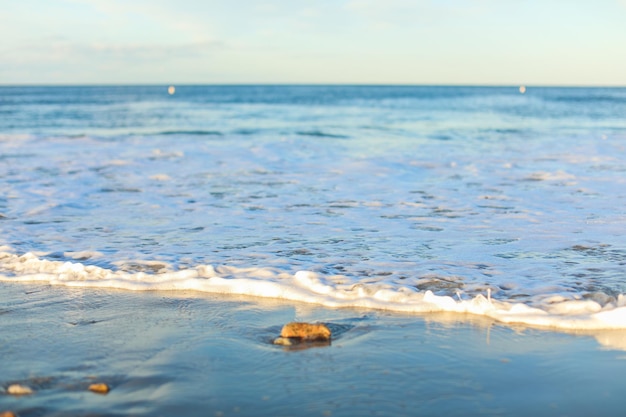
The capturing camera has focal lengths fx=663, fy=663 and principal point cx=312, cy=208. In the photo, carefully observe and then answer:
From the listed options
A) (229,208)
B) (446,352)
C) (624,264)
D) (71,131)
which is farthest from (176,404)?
(71,131)

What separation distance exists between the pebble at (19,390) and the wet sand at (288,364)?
5cm

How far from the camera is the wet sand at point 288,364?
3.20 metres

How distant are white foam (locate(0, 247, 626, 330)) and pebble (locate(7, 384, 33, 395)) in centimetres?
214

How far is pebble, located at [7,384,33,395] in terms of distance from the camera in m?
3.32

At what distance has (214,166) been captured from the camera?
1425 cm

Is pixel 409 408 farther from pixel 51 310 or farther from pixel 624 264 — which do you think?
pixel 624 264

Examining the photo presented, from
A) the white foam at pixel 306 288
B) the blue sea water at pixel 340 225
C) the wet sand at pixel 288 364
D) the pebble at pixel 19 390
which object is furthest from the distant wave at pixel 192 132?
the pebble at pixel 19 390

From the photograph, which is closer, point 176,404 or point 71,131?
point 176,404

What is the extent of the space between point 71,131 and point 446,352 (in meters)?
24.2

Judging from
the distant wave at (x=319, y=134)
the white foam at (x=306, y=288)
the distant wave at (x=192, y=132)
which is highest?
the distant wave at (x=319, y=134)

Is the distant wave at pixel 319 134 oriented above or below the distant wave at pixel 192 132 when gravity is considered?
above

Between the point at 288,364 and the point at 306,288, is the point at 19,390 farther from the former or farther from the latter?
the point at 306,288

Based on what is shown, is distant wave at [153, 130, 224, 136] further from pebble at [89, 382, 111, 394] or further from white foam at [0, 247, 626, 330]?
pebble at [89, 382, 111, 394]

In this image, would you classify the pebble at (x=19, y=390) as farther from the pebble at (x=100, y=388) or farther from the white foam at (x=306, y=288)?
the white foam at (x=306, y=288)
